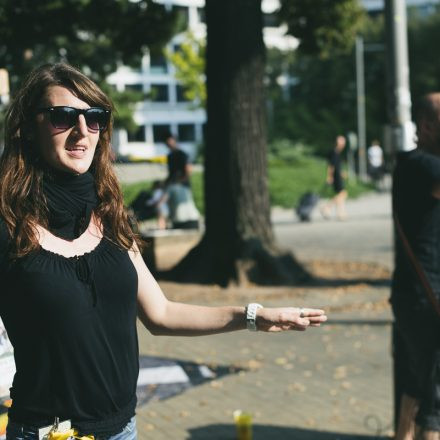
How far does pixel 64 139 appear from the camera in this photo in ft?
8.83

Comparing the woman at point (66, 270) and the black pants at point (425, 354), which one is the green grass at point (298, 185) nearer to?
the black pants at point (425, 354)

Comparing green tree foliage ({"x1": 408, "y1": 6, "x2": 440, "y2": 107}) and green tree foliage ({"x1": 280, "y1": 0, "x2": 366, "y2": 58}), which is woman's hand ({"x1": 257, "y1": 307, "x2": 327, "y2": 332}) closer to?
green tree foliage ({"x1": 280, "y1": 0, "x2": 366, "y2": 58})

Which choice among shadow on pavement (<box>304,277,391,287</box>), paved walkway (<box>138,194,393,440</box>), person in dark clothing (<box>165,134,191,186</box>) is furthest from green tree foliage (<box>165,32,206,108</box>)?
paved walkway (<box>138,194,393,440</box>)

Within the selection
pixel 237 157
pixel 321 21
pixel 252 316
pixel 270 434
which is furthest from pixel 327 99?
pixel 252 316

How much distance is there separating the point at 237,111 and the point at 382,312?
342cm

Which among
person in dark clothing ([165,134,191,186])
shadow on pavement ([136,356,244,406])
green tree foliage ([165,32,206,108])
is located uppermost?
green tree foliage ([165,32,206,108])

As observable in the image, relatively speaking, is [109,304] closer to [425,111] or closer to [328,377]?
[425,111]

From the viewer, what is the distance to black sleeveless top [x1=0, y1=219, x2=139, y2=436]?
2564mm

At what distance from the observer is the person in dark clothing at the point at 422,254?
433cm

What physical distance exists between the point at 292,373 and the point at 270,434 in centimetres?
150

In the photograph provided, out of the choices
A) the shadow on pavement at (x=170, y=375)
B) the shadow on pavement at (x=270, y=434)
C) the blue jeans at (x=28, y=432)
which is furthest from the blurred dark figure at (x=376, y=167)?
the blue jeans at (x=28, y=432)

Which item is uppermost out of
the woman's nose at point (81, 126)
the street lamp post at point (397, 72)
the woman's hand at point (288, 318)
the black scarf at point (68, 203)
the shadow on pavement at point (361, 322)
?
the street lamp post at point (397, 72)

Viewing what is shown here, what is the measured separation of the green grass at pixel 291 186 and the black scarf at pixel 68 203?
22065mm

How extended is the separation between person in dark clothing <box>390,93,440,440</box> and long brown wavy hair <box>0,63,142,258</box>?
1880mm
